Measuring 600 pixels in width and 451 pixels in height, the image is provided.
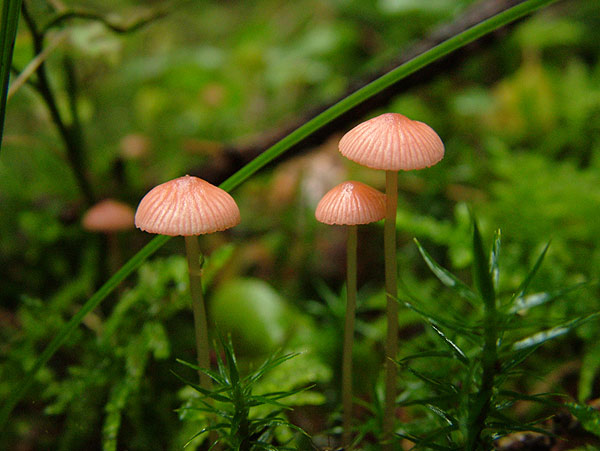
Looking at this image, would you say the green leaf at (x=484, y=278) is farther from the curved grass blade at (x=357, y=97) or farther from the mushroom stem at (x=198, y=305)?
the mushroom stem at (x=198, y=305)

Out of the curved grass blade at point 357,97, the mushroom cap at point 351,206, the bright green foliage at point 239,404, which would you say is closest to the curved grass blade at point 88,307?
the curved grass blade at point 357,97

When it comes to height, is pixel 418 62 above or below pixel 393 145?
above

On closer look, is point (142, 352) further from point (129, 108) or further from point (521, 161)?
point (129, 108)

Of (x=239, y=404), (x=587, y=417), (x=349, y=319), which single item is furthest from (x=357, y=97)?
(x=587, y=417)

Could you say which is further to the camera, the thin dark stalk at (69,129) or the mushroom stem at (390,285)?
the thin dark stalk at (69,129)

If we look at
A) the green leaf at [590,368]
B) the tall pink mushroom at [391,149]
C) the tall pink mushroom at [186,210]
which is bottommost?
the green leaf at [590,368]

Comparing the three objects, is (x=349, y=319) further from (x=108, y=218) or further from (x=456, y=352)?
(x=108, y=218)
